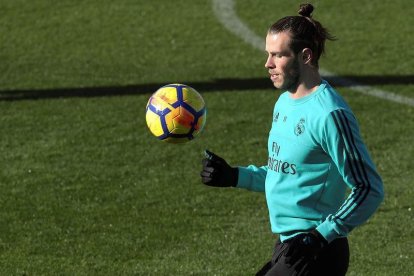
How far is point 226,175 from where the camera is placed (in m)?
6.46

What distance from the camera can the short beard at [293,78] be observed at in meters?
5.99

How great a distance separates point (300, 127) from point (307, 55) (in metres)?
0.42

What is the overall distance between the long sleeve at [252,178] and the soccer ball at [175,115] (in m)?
1.44

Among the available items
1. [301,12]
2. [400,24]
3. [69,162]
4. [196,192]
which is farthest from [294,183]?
[400,24]

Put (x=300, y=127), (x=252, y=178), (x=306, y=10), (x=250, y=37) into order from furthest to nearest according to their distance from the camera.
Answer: (x=250, y=37) < (x=252, y=178) < (x=306, y=10) < (x=300, y=127)

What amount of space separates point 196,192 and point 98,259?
224cm

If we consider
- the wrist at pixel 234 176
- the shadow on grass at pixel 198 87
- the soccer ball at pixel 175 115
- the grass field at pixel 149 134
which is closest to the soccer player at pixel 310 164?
the wrist at pixel 234 176

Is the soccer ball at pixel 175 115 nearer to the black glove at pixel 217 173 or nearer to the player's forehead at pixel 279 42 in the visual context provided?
the black glove at pixel 217 173

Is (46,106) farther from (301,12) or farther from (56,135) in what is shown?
(301,12)

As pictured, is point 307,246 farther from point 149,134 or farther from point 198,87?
point 198,87

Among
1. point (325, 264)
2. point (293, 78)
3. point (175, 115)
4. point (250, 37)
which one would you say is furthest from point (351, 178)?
point (250, 37)

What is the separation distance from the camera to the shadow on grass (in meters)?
15.9

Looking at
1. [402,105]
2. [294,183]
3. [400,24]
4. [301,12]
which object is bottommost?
[400,24]

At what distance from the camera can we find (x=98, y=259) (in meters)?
9.55
